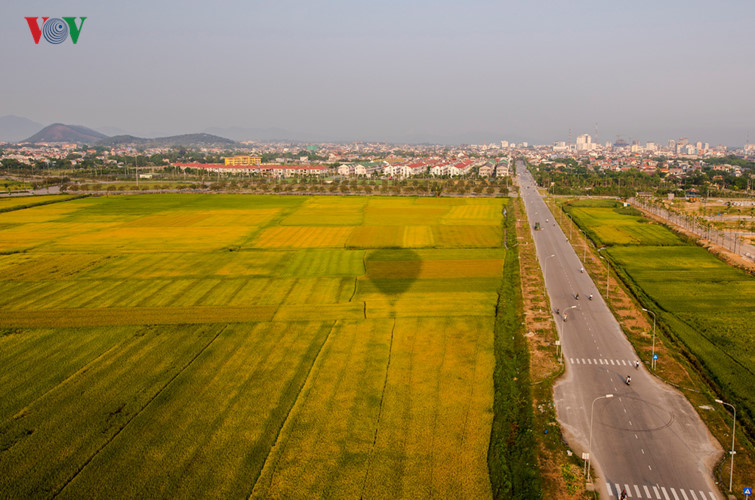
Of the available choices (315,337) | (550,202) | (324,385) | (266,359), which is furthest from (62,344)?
(550,202)

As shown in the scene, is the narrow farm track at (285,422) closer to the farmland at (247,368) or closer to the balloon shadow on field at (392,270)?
the farmland at (247,368)

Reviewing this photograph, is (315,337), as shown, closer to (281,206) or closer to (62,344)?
(62,344)

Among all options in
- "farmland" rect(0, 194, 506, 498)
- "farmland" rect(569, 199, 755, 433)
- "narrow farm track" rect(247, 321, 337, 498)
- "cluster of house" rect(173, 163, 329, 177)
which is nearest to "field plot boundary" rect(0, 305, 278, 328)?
"farmland" rect(0, 194, 506, 498)

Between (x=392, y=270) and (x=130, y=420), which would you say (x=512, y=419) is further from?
(x=392, y=270)

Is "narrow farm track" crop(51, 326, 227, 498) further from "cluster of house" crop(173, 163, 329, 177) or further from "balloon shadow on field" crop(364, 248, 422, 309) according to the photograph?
"cluster of house" crop(173, 163, 329, 177)

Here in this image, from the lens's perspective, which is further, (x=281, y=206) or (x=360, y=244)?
(x=281, y=206)

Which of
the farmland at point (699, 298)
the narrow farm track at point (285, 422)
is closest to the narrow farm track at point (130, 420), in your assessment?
the narrow farm track at point (285, 422)
